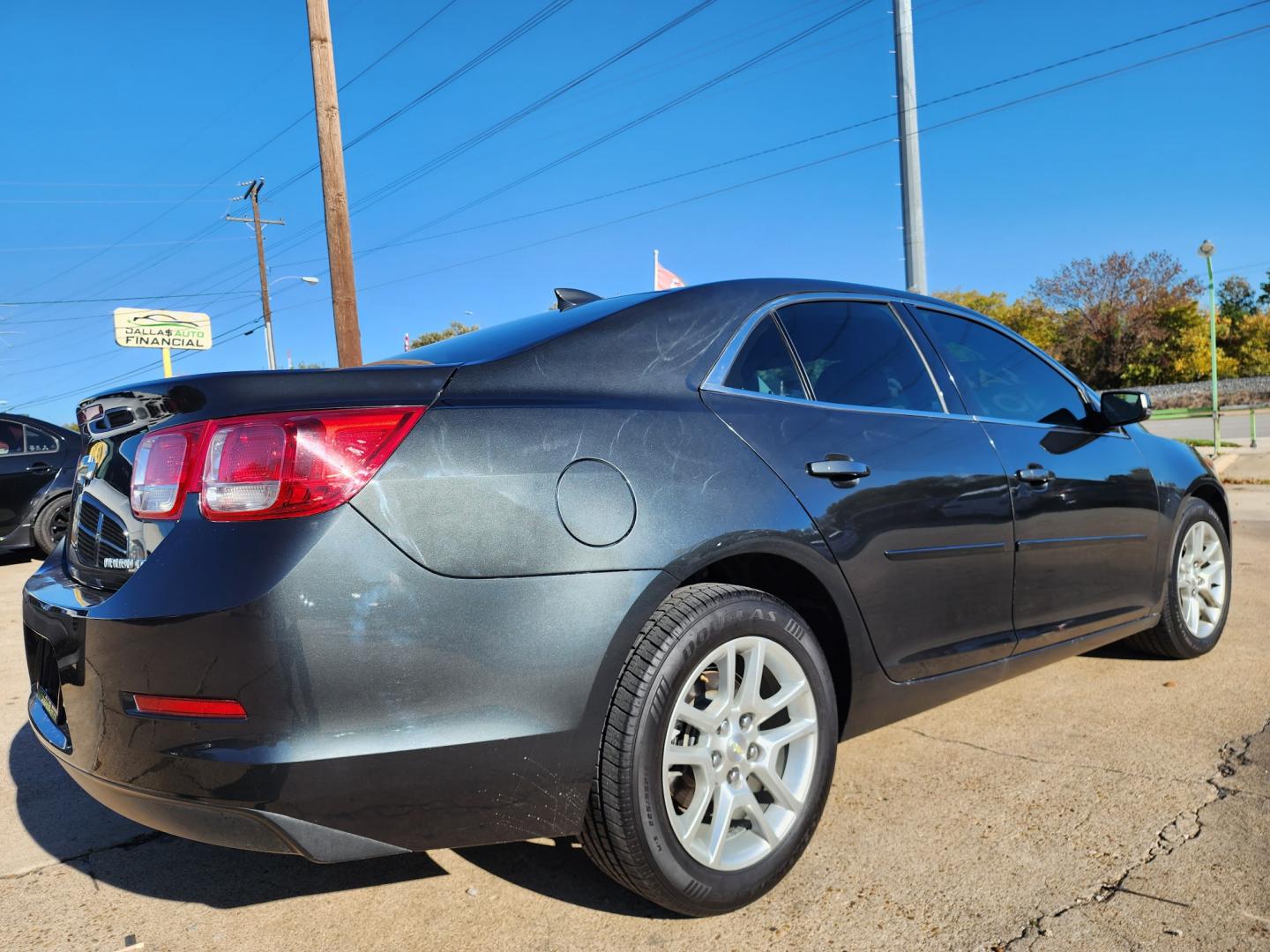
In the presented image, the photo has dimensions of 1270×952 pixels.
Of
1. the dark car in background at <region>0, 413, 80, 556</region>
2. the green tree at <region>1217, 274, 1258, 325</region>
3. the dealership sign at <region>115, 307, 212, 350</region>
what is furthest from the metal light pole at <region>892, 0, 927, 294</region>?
the green tree at <region>1217, 274, 1258, 325</region>

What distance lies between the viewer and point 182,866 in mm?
2551

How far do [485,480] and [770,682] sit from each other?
0.92 m

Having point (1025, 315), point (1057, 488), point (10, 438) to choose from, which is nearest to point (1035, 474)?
point (1057, 488)

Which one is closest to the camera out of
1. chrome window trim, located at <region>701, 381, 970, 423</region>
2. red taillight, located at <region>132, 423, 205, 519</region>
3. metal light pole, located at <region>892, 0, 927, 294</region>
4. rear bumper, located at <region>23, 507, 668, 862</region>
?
rear bumper, located at <region>23, 507, 668, 862</region>

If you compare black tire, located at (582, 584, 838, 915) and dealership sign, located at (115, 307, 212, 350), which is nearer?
black tire, located at (582, 584, 838, 915)

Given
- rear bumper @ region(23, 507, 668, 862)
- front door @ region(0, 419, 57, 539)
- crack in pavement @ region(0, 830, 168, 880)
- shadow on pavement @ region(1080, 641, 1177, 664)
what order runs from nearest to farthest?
1. rear bumper @ region(23, 507, 668, 862)
2. crack in pavement @ region(0, 830, 168, 880)
3. shadow on pavement @ region(1080, 641, 1177, 664)
4. front door @ region(0, 419, 57, 539)

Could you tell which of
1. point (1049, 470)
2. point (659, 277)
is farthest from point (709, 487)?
point (659, 277)

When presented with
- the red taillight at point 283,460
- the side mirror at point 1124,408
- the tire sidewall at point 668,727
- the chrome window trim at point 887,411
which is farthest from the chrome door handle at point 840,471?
the side mirror at point 1124,408

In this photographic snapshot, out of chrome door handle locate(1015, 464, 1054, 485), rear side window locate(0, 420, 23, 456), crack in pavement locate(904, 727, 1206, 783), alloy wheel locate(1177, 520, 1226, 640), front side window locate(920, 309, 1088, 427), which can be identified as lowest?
crack in pavement locate(904, 727, 1206, 783)

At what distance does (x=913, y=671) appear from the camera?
267 centimetres

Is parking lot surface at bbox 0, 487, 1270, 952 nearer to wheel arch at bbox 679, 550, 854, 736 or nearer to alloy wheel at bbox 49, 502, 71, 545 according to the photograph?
wheel arch at bbox 679, 550, 854, 736

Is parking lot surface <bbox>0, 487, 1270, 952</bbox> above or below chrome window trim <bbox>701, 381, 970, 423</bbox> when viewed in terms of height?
below

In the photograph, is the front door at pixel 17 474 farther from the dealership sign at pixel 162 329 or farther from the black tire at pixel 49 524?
the dealership sign at pixel 162 329

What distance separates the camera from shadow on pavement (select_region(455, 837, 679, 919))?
2271mm
